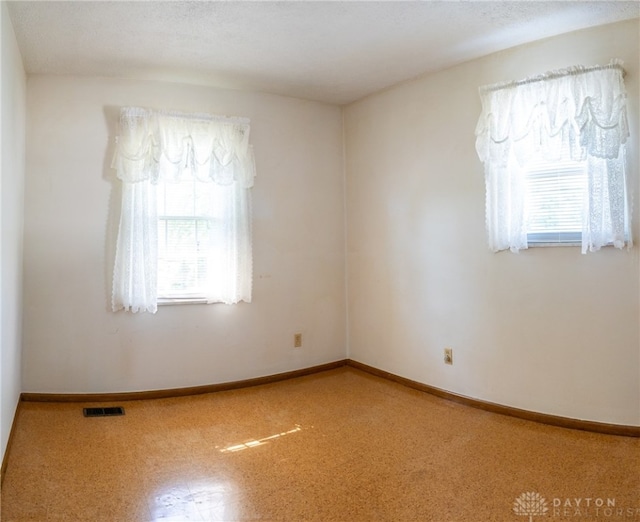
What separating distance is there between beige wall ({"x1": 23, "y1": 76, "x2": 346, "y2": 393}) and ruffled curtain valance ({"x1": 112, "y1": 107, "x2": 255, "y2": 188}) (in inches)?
5.3

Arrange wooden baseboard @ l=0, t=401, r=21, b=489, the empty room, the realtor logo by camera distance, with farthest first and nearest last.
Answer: the empty room < wooden baseboard @ l=0, t=401, r=21, b=489 < the realtor logo

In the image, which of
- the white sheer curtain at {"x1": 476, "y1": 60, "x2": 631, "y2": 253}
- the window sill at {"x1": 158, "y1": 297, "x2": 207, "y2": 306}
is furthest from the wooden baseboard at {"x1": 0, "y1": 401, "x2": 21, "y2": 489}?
the white sheer curtain at {"x1": 476, "y1": 60, "x2": 631, "y2": 253}

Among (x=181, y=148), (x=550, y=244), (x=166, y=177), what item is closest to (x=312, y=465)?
(x=550, y=244)

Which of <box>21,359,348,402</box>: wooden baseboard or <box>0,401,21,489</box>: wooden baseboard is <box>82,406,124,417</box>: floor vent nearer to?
<box>21,359,348,402</box>: wooden baseboard

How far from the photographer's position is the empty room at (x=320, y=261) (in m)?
2.29

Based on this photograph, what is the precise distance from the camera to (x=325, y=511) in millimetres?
1920

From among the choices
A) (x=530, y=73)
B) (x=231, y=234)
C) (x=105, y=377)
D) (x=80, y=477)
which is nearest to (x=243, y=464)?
(x=80, y=477)

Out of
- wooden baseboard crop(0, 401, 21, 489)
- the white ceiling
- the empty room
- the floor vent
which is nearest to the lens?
wooden baseboard crop(0, 401, 21, 489)

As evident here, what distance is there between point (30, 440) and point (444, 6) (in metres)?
3.43

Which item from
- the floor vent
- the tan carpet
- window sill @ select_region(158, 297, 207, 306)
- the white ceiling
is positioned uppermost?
the white ceiling

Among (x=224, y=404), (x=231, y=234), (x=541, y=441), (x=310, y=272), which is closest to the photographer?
(x=541, y=441)

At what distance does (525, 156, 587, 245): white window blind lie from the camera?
2719 millimetres

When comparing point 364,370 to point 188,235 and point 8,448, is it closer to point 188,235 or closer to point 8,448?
point 188,235

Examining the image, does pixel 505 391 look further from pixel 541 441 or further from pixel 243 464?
pixel 243 464
